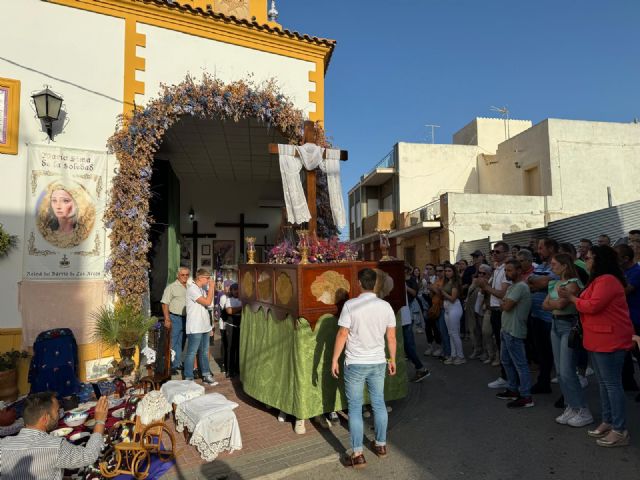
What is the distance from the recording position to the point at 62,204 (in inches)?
240

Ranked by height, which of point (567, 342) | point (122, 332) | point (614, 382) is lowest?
point (614, 382)

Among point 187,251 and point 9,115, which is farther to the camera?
point 187,251

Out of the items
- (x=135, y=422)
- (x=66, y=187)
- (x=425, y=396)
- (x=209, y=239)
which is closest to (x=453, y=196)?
(x=209, y=239)

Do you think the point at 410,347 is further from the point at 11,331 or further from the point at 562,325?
the point at 11,331

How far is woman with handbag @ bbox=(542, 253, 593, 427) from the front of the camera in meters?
4.00

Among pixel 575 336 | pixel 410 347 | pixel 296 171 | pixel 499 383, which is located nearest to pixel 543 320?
pixel 499 383

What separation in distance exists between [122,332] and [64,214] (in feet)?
6.68

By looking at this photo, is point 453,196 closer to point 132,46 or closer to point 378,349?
point 132,46

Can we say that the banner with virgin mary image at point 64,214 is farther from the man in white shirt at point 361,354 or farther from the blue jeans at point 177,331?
the man in white shirt at point 361,354

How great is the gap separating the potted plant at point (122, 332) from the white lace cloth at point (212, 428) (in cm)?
208

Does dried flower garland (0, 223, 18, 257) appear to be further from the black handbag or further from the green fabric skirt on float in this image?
the black handbag

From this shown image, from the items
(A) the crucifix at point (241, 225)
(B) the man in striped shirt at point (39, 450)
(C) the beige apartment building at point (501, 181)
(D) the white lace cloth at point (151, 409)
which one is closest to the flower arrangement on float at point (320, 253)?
(D) the white lace cloth at point (151, 409)

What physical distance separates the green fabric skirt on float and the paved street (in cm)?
31

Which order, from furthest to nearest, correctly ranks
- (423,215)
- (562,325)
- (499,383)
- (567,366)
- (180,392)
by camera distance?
(423,215) < (499,383) < (180,392) < (562,325) < (567,366)
